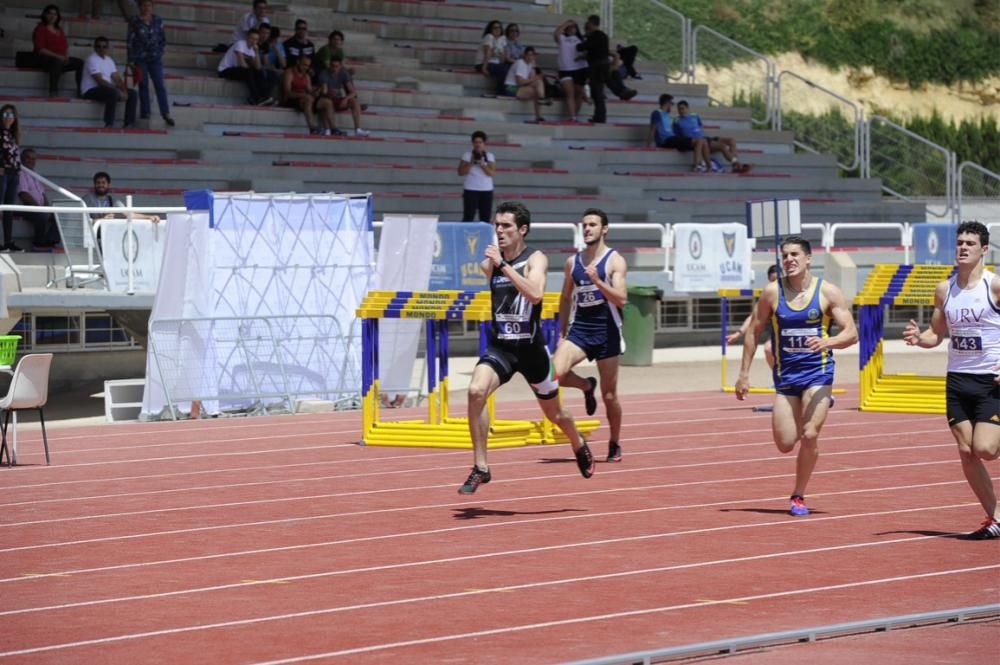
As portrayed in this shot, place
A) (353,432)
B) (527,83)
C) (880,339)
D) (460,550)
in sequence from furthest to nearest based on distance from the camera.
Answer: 1. (527,83)
2. (880,339)
3. (353,432)
4. (460,550)

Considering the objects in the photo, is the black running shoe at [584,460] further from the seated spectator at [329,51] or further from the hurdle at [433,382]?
the seated spectator at [329,51]

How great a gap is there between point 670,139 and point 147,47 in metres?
10.3

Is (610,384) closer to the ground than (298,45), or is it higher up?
closer to the ground

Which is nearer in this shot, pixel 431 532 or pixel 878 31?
pixel 431 532

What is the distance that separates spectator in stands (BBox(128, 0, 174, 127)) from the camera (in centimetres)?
2636

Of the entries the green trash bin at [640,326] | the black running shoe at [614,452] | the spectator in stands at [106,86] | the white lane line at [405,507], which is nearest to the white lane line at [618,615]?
the white lane line at [405,507]

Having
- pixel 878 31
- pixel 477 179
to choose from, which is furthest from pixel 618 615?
pixel 878 31

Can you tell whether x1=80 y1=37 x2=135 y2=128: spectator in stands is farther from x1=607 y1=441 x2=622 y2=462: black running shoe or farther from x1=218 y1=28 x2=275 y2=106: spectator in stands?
x1=607 y1=441 x2=622 y2=462: black running shoe

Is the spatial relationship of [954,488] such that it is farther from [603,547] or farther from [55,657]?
[55,657]

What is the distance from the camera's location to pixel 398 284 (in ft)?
66.1

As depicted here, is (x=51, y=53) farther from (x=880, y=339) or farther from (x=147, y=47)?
(x=880, y=339)

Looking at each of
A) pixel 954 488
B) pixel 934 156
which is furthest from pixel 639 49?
pixel 954 488

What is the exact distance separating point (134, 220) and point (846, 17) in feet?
134

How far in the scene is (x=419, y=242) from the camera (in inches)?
802
